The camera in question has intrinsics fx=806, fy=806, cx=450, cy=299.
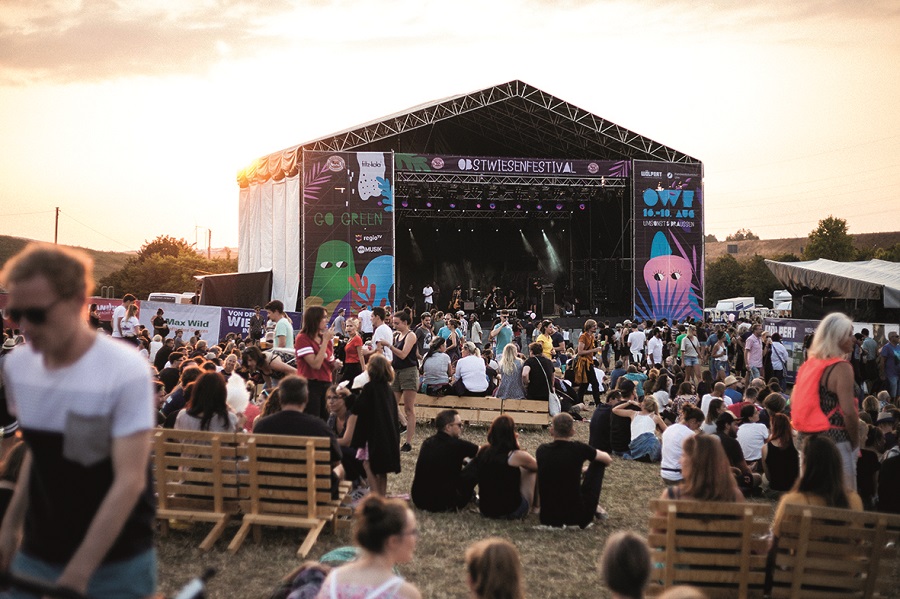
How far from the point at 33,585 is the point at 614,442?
8.35 metres

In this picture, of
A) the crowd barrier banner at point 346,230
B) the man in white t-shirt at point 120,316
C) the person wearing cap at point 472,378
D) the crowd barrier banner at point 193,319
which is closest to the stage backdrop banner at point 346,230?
the crowd barrier banner at point 346,230

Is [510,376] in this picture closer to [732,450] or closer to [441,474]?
[732,450]

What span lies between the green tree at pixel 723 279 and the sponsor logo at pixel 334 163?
57.9 meters

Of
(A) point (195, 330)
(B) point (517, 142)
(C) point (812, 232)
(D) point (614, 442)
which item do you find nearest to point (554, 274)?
(B) point (517, 142)

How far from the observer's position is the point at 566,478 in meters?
6.18

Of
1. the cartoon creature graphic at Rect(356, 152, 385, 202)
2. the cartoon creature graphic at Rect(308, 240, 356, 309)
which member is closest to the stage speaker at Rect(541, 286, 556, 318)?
the cartoon creature graphic at Rect(356, 152, 385, 202)

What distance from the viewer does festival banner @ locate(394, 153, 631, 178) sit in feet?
77.5

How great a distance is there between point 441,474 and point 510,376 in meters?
4.39

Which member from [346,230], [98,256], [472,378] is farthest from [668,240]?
[98,256]

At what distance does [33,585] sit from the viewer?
1.83m

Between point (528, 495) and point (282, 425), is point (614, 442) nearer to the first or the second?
point (528, 495)

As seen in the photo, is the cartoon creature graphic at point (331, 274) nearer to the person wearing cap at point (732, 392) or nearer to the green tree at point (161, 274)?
the person wearing cap at point (732, 392)

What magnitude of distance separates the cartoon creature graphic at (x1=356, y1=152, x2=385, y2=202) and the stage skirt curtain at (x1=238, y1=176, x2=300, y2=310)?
192 centimetres

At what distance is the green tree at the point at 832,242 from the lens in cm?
7250
